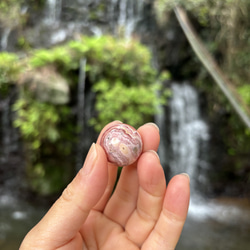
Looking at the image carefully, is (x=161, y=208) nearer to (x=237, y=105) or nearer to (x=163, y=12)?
Answer: (x=237, y=105)

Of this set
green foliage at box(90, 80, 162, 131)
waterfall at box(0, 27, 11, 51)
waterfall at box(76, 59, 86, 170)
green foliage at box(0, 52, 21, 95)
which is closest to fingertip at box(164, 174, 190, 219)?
green foliage at box(90, 80, 162, 131)

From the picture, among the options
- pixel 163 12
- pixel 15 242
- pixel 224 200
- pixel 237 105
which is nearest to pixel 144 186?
pixel 237 105

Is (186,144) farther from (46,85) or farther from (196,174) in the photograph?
(46,85)

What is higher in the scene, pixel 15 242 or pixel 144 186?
pixel 144 186

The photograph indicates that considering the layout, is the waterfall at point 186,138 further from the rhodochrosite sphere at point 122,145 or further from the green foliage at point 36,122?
the rhodochrosite sphere at point 122,145

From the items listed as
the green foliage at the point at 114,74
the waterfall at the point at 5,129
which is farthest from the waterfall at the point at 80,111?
the waterfall at the point at 5,129

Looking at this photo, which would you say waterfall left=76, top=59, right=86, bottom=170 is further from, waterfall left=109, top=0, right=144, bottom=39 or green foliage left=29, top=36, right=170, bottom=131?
waterfall left=109, top=0, right=144, bottom=39
